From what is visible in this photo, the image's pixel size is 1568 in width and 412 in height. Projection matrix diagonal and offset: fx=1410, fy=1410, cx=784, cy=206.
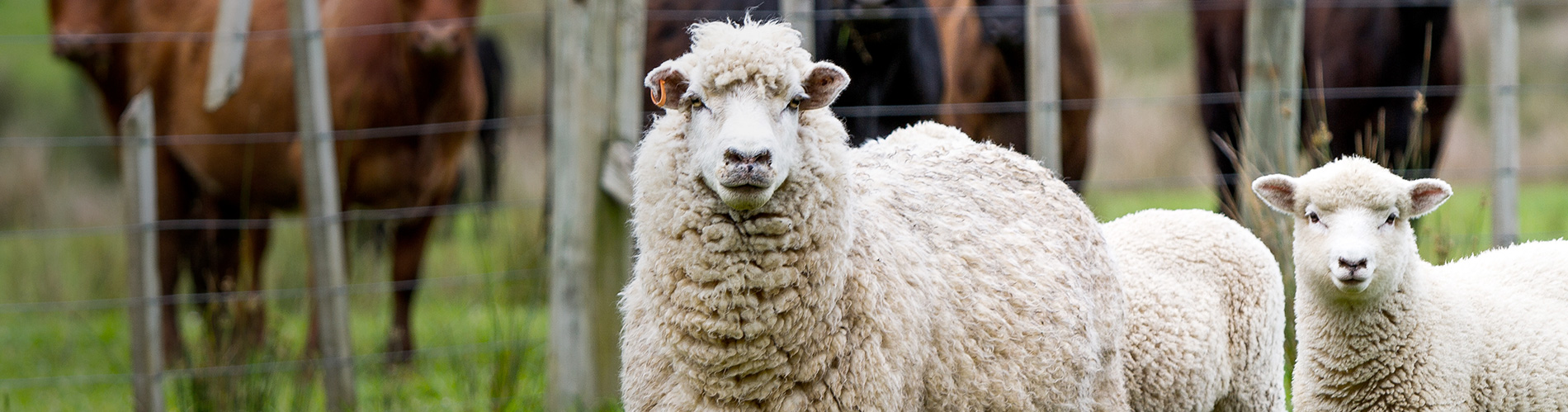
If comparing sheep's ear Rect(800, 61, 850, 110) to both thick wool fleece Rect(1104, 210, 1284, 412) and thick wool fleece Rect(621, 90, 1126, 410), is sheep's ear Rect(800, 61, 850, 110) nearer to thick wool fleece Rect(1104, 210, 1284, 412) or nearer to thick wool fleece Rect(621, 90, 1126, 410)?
thick wool fleece Rect(621, 90, 1126, 410)

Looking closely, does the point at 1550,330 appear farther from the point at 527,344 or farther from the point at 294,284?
the point at 294,284

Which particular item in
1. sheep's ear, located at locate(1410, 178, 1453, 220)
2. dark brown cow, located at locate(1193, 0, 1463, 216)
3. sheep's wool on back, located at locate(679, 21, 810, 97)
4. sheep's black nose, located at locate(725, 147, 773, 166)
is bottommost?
sheep's ear, located at locate(1410, 178, 1453, 220)

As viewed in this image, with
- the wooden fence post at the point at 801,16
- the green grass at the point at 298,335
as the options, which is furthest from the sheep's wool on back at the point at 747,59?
the green grass at the point at 298,335

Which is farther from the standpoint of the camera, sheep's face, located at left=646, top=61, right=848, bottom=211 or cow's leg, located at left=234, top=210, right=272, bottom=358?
cow's leg, located at left=234, top=210, right=272, bottom=358

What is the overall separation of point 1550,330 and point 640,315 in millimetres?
2295

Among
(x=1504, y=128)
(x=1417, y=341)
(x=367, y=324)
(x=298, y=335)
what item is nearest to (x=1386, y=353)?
(x=1417, y=341)

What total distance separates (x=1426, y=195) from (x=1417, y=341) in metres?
0.37

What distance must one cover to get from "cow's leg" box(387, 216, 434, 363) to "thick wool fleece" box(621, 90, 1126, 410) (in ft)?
12.7

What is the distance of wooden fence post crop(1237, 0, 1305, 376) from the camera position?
4867 millimetres

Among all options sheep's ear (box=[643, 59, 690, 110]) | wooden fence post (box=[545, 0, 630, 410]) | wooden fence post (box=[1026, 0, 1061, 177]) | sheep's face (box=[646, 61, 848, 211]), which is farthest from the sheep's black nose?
wooden fence post (box=[1026, 0, 1061, 177])

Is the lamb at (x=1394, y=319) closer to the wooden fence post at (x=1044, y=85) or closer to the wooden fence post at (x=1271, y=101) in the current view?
the wooden fence post at (x=1271, y=101)

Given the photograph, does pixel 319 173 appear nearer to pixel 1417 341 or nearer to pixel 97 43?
pixel 97 43

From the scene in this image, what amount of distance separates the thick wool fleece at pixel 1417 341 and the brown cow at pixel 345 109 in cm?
Answer: 411

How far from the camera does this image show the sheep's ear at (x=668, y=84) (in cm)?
295
